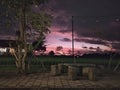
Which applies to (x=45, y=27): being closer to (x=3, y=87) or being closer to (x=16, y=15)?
(x=16, y=15)

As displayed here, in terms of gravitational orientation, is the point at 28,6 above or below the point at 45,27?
above

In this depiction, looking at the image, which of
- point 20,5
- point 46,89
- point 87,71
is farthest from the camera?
point 20,5

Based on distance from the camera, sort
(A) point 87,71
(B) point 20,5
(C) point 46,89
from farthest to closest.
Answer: (B) point 20,5, (A) point 87,71, (C) point 46,89

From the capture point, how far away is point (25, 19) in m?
24.2

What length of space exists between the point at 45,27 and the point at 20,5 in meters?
2.37

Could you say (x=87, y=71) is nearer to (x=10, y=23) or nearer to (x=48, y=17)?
(x=48, y=17)

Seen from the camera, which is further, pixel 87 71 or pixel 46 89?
pixel 87 71

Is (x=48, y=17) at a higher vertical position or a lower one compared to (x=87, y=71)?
higher

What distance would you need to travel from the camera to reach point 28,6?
24.0 meters

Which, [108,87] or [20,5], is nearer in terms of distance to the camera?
[108,87]

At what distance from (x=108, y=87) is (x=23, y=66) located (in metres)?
9.53

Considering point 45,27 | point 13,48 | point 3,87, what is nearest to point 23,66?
point 13,48

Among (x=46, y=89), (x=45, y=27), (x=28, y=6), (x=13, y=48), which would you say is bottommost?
(x=46, y=89)

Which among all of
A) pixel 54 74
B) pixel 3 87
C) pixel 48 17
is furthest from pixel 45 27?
pixel 3 87
